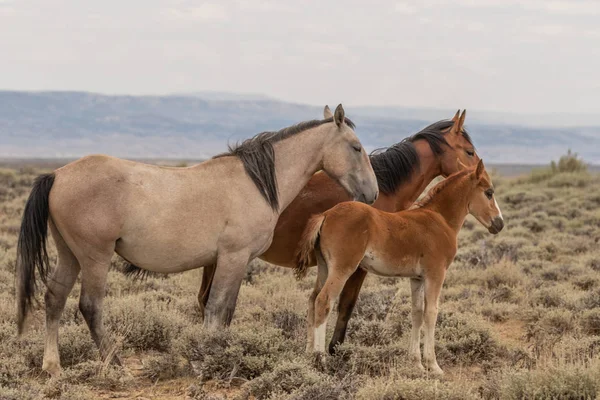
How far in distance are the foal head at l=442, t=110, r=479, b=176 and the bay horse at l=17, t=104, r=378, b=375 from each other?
174cm

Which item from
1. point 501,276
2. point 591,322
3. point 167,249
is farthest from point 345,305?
point 501,276

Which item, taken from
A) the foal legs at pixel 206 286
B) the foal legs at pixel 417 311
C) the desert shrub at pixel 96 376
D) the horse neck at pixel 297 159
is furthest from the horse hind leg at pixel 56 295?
the foal legs at pixel 417 311

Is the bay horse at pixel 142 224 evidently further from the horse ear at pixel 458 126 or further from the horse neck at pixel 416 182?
the horse ear at pixel 458 126

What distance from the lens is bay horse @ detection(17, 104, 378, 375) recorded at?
19.6 ft

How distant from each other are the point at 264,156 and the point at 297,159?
0.31 meters

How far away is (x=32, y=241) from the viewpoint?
240 inches

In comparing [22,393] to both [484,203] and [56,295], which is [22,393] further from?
[484,203]

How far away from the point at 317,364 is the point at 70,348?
2139 mm

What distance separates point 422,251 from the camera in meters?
6.38

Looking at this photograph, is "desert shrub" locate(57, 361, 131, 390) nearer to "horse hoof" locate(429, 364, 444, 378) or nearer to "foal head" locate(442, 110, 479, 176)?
"horse hoof" locate(429, 364, 444, 378)

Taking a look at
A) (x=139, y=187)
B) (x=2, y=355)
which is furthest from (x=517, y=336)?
(x=2, y=355)

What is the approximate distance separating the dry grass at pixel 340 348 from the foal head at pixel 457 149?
1575 millimetres

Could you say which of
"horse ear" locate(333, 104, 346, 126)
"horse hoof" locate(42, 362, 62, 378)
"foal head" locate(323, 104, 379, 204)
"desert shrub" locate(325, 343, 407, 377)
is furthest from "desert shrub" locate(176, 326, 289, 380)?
"horse ear" locate(333, 104, 346, 126)

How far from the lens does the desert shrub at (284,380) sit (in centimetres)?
549
